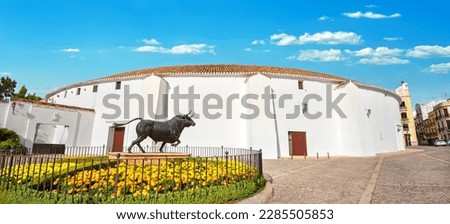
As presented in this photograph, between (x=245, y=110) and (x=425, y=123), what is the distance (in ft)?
151

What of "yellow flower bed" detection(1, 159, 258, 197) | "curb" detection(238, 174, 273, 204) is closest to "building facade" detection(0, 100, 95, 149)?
"yellow flower bed" detection(1, 159, 258, 197)

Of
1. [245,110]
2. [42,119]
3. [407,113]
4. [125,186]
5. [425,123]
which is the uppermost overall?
[407,113]

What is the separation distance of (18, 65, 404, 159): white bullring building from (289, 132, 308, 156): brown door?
0.07 metres

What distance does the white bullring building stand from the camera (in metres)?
15.5

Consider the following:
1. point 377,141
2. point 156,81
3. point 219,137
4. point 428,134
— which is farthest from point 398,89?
point 156,81

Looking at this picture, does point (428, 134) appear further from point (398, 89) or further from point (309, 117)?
point (309, 117)

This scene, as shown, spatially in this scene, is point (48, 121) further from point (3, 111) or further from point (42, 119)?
point (3, 111)

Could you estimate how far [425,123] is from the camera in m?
43.4

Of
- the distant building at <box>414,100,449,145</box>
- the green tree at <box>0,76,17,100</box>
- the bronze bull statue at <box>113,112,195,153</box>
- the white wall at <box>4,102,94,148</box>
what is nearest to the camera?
the bronze bull statue at <box>113,112,195,153</box>

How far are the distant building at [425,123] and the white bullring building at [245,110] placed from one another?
3579cm

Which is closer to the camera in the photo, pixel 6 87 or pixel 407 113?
pixel 6 87

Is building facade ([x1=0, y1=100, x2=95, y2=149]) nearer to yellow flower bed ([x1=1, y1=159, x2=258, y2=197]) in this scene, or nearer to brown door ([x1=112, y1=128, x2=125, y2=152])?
brown door ([x1=112, y1=128, x2=125, y2=152])

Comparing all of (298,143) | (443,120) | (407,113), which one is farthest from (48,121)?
(443,120)

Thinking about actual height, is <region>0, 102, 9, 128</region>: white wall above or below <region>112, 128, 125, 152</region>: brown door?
above
